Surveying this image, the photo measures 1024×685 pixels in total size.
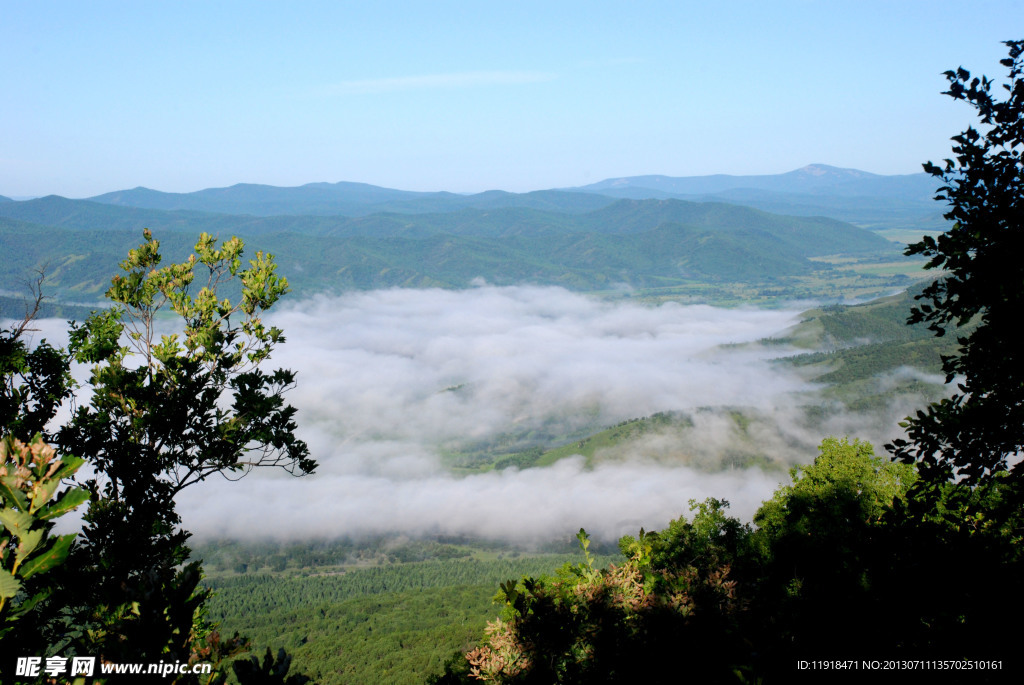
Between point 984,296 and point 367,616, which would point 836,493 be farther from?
point 367,616

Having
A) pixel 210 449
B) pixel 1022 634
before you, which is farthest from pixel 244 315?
pixel 1022 634

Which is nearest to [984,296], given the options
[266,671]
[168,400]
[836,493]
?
[266,671]

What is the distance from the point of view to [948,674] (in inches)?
432

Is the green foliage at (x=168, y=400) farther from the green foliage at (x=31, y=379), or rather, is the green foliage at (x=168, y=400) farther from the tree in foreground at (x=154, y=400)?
the green foliage at (x=31, y=379)

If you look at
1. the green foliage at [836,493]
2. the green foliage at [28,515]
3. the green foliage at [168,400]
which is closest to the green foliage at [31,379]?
the green foliage at [168,400]

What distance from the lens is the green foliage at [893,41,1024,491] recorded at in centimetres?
990

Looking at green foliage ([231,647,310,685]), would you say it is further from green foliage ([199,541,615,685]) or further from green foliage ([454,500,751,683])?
green foliage ([199,541,615,685])

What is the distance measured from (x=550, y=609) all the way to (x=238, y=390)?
10.1m

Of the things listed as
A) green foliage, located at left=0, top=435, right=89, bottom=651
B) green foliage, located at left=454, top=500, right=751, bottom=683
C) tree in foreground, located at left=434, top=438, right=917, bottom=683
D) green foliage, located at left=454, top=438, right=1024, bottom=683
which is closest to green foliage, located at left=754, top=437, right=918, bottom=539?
green foliage, located at left=454, top=438, right=1024, bottom=683

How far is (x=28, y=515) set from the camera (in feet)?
20.0

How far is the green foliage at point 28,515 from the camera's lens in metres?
6.07

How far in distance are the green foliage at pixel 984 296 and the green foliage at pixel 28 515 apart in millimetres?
11819

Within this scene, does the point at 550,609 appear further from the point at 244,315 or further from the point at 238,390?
the point at 244,315

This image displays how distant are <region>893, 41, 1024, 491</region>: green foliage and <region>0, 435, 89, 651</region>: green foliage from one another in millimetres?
11819
